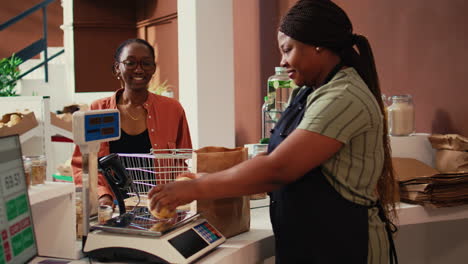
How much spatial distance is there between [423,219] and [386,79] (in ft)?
3.52

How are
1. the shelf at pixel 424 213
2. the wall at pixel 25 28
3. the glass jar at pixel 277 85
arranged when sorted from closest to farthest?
the shelf at pixel 424 213, the glass jar at pixel 277 85, the wall at pixel 25 28

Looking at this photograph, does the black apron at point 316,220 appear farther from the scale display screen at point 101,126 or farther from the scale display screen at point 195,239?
the scale display screen at point 101,126

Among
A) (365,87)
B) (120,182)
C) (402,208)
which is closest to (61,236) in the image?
(120,182)

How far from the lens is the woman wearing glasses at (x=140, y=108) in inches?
101

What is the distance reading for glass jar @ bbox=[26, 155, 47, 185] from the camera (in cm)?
156

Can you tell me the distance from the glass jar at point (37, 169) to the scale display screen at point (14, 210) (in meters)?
0.24

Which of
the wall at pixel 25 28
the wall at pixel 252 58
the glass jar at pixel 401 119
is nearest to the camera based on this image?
the glass jar at pixel 401 119

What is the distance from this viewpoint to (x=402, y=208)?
2303 millimetres

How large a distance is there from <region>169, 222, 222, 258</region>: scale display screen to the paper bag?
0.25 ft

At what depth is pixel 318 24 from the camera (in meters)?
1.60

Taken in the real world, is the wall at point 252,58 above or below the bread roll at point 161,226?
above

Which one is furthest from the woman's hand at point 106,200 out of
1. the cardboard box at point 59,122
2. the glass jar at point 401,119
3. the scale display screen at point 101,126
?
the cardboard box at point 59,122

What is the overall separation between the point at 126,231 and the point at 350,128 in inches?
26.2

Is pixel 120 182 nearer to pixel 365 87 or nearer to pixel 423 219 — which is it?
pixel 365 87
